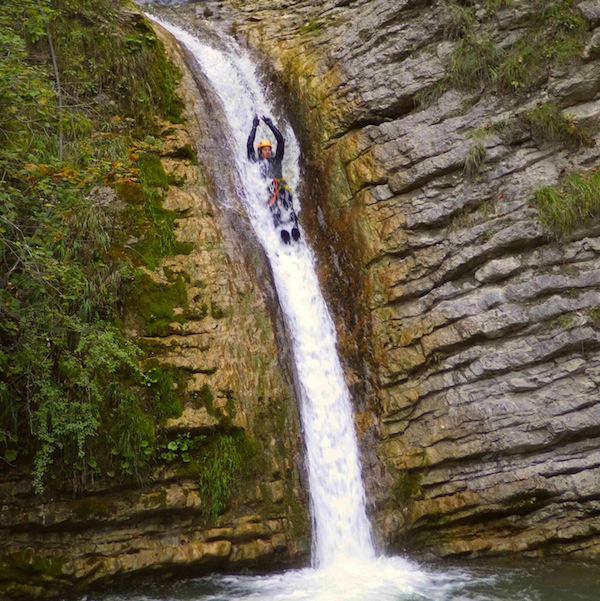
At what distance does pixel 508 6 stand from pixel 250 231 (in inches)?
243

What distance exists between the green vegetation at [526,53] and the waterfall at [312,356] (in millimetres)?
3492

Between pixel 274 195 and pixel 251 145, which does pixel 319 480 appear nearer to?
pixel 274 195

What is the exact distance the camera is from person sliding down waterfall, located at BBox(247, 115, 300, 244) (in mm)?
10594

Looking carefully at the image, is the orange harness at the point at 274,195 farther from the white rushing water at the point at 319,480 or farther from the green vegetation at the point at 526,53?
the green vegetation at the point at 526,53

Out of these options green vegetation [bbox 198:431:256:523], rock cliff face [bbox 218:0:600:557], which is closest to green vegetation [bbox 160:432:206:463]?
green vegetation [bbox 198:431:256:523]

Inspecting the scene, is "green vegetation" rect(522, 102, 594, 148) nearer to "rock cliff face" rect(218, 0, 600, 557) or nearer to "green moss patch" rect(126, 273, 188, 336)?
"rock cliff face" rect(218, 0, 600, 557)

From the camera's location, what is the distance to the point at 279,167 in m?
11.2

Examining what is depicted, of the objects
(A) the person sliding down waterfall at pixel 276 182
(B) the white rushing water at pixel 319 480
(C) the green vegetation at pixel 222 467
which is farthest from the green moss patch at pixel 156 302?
(A) the person sliding down waterfall at pixel 276 182

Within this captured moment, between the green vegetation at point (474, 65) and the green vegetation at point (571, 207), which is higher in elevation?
the green vegetation at point (474, 65)

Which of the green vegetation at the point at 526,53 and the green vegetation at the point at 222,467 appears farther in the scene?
the green vegetation at the point at 526,53

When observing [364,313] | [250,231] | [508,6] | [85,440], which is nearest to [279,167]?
[250,231]

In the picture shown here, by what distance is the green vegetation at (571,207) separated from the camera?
335 inches

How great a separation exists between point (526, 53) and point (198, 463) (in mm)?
8476

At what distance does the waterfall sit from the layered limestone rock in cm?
38
